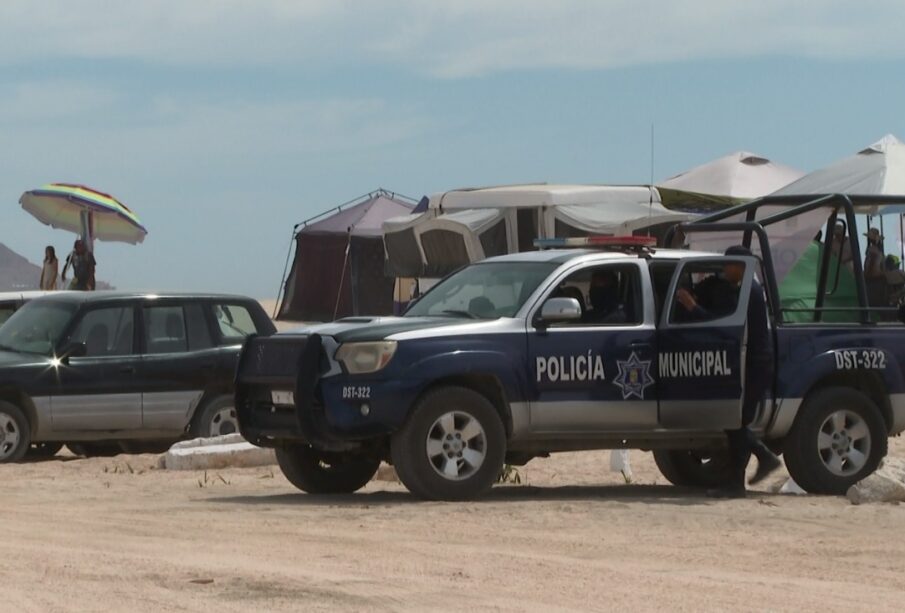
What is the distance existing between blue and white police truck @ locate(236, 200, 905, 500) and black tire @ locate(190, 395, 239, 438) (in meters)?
3.50

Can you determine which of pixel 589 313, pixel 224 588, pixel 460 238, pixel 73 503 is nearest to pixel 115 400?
pixel 73 503

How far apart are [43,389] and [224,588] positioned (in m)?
8.27

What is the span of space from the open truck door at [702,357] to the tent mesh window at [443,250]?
15.8 metres

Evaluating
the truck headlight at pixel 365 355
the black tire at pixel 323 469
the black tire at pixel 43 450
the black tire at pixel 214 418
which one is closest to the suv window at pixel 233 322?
the black tire at pixel 214 418

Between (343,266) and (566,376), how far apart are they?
87.4 feet

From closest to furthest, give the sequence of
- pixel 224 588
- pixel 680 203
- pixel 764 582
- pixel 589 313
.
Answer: pixel 224 588
pixel 764 582
pixel 589 313
pixel 680 203

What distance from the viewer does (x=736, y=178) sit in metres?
29.8

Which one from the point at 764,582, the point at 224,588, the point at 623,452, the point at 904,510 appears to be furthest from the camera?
the point at 623,452

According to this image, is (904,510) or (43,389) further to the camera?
(43,389)

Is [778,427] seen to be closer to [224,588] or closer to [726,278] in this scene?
[726,278]

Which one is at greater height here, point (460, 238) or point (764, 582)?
point (460, 238)

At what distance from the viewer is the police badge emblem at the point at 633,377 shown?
42.5 ft

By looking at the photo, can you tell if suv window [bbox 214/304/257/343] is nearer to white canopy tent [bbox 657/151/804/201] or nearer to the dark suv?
the dark suv

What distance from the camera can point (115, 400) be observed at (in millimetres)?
16344
